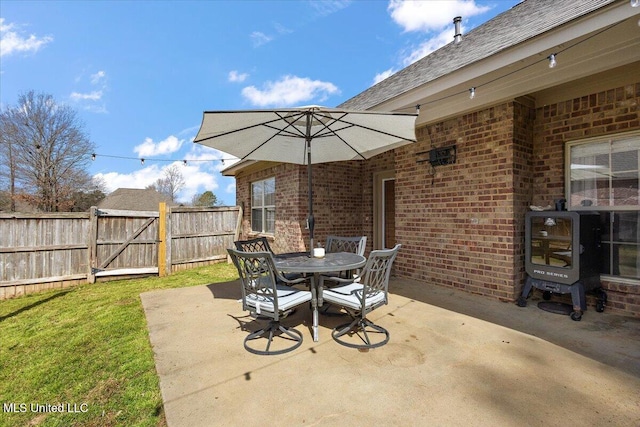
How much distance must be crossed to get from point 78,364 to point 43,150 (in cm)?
2470

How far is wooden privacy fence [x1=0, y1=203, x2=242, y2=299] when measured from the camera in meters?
5.69

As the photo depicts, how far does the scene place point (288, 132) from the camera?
12.6 ft

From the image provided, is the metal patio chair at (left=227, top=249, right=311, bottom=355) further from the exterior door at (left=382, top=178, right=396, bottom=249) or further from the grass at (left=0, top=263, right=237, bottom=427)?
the exterior door at (left=382, top=178, right=396, bottom=249)

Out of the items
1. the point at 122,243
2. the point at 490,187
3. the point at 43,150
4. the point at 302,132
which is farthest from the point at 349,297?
the point at 43,150

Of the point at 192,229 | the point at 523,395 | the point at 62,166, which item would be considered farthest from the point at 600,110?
the point at 62,166

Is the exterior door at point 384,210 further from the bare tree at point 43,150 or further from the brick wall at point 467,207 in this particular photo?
the bare tree at point 43,150

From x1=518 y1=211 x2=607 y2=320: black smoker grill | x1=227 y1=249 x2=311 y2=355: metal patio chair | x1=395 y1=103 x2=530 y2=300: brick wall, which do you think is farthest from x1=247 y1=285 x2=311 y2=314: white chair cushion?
x1=518 y1=211 x2=607 y2=320: black smoker grill

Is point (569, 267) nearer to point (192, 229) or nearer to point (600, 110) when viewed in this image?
point (600, 110)

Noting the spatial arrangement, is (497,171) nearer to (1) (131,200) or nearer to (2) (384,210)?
(2) (384,210)

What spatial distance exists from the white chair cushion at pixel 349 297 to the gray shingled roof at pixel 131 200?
26685mm

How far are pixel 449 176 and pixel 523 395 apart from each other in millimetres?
3356

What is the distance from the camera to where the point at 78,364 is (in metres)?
2.79

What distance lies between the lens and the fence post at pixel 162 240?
7.07 metres

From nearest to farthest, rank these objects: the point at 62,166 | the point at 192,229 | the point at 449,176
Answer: the point at 449,176, the point at 192,229, the point at 62,166
